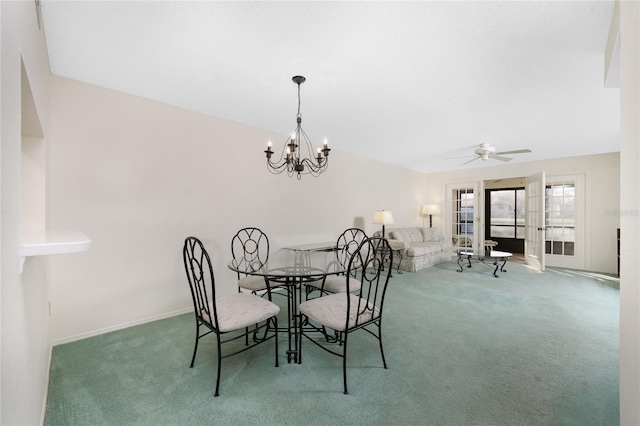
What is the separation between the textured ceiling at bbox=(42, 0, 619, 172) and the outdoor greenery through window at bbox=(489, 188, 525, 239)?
486cm

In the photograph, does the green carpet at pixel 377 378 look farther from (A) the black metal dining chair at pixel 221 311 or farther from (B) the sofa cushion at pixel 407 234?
(B) the sofa cushion at pixel 407 234

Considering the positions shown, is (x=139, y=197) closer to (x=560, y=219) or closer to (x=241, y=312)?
(x=241, y=312)

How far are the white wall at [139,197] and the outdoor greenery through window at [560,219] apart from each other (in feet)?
19.0

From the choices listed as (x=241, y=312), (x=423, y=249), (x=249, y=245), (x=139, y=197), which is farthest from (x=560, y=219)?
(x=139, y=197)

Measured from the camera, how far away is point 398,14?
1615 millimetres

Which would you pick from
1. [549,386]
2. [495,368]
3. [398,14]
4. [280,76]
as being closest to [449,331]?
[495,368]

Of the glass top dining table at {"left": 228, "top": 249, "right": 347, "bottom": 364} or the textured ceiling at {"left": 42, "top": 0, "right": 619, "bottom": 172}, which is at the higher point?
the textured ceiling at {"left": 42, "top": 0, "right": 619, "bottom": 172}

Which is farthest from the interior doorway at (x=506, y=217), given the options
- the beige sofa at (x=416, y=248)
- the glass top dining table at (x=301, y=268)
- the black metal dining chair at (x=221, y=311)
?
the black metal dining chair at (x=221, y=311)

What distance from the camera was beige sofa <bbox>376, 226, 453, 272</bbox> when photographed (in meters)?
5.18

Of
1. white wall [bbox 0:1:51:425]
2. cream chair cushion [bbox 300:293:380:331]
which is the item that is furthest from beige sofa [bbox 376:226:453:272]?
white wall [bbox 0:1:51:425]

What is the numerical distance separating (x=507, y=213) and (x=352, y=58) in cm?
820

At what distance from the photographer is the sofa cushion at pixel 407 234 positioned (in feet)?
18.5

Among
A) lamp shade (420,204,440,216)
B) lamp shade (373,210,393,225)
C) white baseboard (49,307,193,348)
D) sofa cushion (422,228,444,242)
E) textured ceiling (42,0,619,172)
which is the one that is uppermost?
textured ceiling (42,0,619,172)

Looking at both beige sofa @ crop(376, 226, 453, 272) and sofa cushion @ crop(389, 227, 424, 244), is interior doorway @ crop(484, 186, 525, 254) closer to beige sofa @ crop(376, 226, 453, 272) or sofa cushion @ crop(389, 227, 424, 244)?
beige sofa @ crop(376, 226, 453, 272)
